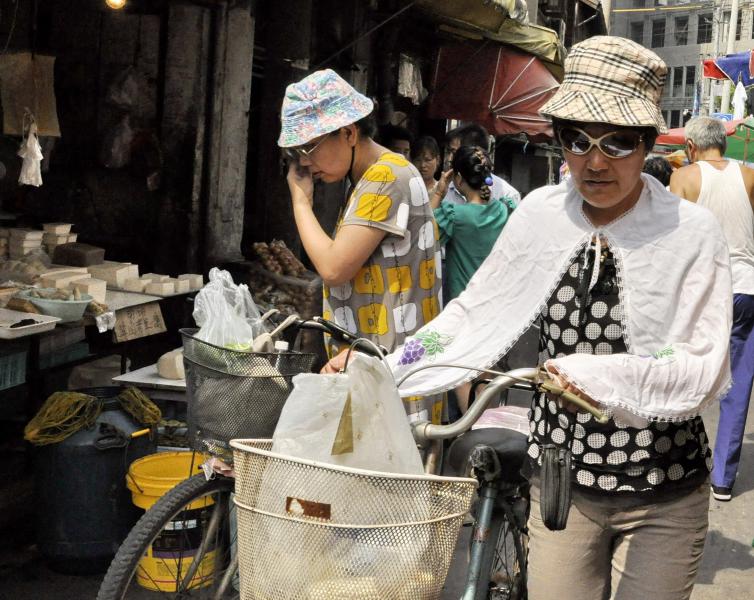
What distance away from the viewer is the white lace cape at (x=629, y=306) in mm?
2346

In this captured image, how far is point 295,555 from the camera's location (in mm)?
2004

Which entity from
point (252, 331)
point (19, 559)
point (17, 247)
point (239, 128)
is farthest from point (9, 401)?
point (252, 331)

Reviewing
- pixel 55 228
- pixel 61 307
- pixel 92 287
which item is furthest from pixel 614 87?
pixel 55 228

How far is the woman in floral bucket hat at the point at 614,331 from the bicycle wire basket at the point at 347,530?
414mm

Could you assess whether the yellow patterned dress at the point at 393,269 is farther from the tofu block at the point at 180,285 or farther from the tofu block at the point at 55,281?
the tofu block at the point at 180,285

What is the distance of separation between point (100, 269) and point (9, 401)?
3.93 feet

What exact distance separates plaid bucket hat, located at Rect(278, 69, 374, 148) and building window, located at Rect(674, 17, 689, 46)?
6744cm

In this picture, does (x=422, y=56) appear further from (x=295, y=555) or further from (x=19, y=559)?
(x=295, y=555)

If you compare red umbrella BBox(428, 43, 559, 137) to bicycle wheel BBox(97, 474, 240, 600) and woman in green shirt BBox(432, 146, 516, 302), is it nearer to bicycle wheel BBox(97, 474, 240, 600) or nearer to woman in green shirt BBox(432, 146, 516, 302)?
woman in green shirt BBox(432, 146, 516, 302)

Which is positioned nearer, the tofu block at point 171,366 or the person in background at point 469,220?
the tofu block at point 171,366

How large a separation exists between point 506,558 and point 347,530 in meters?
1.65

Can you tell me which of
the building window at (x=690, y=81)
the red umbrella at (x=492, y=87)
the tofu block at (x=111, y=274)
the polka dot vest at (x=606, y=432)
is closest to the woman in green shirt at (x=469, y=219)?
the tofu block at (x=111, y=274)

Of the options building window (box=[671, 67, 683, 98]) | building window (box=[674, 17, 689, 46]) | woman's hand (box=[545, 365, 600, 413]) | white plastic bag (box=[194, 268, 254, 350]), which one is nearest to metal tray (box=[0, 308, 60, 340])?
white plastic bag (box=[194, 268, 254, 350])

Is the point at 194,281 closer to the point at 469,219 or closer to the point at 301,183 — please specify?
the point at 469,219
